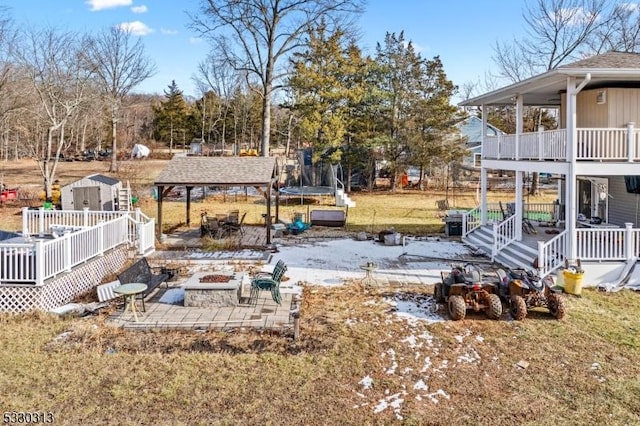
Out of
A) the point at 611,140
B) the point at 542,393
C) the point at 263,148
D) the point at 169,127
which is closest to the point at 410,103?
the point at 263,148

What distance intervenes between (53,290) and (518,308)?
935 cm

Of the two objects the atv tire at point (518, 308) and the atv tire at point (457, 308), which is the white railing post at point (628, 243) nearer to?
the atv tire at point (518, 308)

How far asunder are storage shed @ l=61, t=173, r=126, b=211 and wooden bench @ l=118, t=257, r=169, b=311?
12.6m

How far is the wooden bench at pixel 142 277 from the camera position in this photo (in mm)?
10212

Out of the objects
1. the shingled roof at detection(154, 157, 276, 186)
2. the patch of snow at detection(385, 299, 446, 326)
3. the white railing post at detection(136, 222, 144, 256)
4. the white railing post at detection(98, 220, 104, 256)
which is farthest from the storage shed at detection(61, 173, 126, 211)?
the patch of snow at detection(385, 299, 446, 326)

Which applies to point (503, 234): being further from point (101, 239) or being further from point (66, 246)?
point (66, 246)

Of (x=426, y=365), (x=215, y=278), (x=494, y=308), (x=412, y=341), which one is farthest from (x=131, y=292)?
(x=494, y=308)

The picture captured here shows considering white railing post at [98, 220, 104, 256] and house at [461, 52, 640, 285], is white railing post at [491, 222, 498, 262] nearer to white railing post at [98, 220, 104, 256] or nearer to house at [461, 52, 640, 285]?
house at [461, 52, 640, 285]

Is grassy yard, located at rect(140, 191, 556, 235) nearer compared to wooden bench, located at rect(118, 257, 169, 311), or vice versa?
wooden bench, located at rect(118, 257, 169, 311)

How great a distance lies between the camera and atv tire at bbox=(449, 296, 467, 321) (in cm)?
951

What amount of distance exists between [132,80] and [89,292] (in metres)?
36.4

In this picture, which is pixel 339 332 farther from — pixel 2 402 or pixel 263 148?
pixel 263 148

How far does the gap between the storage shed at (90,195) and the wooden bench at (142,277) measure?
12611mm

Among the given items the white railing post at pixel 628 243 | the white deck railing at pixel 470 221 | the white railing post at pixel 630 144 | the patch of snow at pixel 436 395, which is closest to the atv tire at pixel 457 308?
the patch of snow at pixel 436 395
